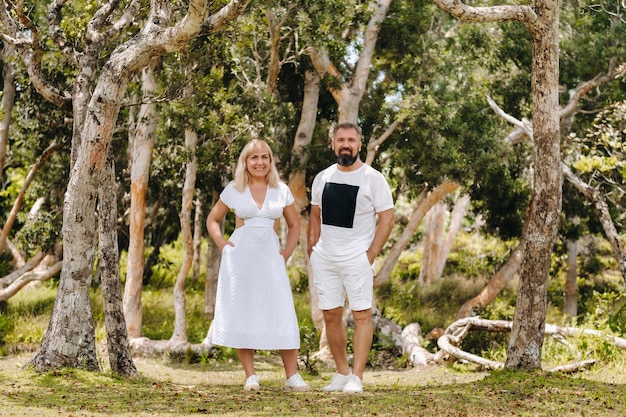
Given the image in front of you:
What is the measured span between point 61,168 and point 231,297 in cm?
1091

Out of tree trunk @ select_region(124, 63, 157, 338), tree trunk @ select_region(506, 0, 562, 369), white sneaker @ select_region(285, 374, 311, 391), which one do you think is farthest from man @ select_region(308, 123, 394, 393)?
tree trunk @ select_region(124, 63, 157, 338)

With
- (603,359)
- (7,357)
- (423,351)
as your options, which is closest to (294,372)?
(603,359)

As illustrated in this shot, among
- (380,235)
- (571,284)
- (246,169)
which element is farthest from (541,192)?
(571,284)

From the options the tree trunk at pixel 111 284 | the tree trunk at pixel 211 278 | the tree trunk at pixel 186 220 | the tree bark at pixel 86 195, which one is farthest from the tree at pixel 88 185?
the tree trunk at pixel 211 278

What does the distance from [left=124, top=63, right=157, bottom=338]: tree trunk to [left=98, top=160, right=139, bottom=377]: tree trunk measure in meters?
5.72

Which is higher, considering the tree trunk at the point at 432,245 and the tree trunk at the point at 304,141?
the tree trunk at the point at 304,141

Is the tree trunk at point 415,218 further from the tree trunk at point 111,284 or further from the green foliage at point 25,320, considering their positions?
the tree trunk at point 111,284

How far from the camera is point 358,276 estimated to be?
7.67 meters

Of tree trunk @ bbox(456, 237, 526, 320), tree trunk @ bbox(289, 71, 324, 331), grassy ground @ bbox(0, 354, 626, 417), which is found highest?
tree trunk @ bbox(289, 71, 324, 331)

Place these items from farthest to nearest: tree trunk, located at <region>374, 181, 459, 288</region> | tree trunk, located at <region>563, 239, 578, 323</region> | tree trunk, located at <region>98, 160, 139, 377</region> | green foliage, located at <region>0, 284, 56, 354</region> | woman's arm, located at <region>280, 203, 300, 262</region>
A: 1. tree trunk, located at <region>563, 239, 578, 323</region>
2. tree trunk, located at <region>374, 181, 459, 288</region>
3. green foliage, located at <region>0, 284, 56, 354</region>
4. tree trunk, located at <region>98, 160, 139, 377</region>
5. woman's arm, located at <region>280, 203, 300, 262</region>

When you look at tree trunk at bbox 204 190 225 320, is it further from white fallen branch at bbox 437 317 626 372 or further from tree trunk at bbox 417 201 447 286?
tree trunk at bbox 417 201 447 286

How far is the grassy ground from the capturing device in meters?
6.67

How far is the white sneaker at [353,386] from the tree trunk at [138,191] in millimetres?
8277

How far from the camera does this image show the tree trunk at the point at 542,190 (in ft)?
28.1
